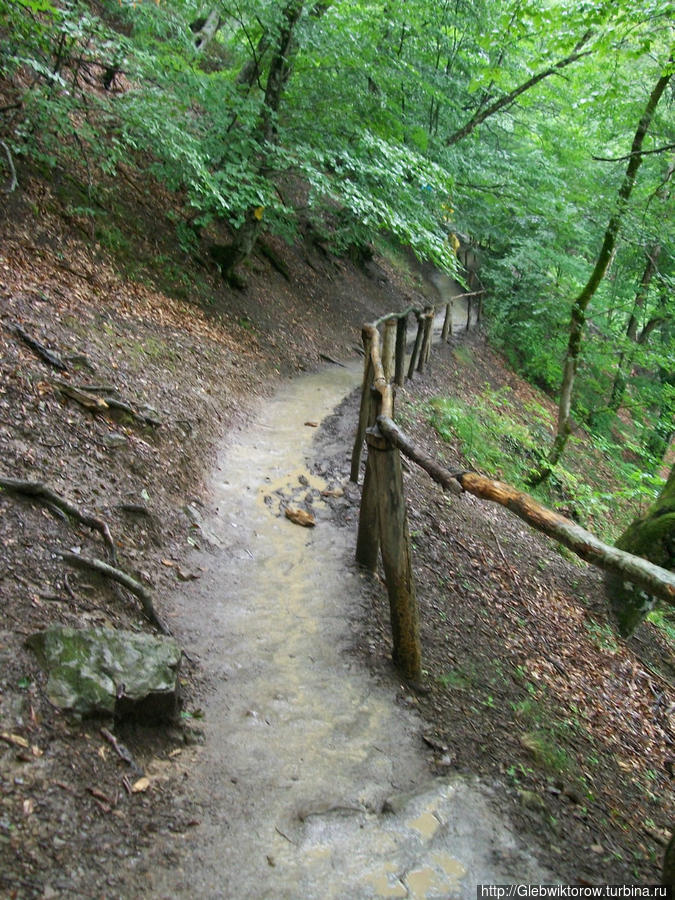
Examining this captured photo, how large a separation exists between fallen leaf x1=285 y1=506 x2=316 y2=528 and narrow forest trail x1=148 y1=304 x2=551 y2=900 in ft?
1.07

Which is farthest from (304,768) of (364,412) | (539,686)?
(364,412)

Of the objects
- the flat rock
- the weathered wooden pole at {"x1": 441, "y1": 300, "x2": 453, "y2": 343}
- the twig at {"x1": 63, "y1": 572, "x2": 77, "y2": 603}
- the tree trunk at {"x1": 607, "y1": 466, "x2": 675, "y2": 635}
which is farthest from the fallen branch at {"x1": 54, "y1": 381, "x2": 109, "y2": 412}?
the weathered wooden pole at {"x1": 441, "y1": 300, "x2": 453, "y2": 343}

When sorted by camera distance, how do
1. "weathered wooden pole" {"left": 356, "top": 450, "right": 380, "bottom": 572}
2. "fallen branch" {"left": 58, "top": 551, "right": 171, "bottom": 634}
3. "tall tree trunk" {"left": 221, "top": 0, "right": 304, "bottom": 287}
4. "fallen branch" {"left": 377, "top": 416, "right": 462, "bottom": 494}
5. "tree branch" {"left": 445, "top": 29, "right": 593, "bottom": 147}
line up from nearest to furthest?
"fallen branch" {"left": 377, "top": 416, "right": 462, "bottom": 494}
"fallen branch" {"left": 58, "top": 551, "right": 171, "bottom": 634}
"weathered wooden pole" {"left": 356, "top": 450, "right": 380, "bottom": 572}
"tall tree trunk" {"left": 221, "top": 0, "right": 304, "bottom": 287}
"tree branch" {"left": 445, "top": 29, "right": 593, "bottom": 147}

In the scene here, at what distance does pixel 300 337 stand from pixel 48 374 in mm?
7490

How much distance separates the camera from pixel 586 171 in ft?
41.5

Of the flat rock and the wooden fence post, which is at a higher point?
the wooden fence post

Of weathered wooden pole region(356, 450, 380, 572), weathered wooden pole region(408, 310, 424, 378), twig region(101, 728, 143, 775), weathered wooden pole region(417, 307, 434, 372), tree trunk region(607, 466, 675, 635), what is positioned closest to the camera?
twig region(101, 728, 143, 775)

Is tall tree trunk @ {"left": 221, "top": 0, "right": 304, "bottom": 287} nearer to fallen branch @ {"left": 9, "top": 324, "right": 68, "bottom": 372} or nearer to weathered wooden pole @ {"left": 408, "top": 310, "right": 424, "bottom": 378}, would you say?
weathered wooden pole @ {"left": 408, "top": 310, "right": 424, "bottom": 378}

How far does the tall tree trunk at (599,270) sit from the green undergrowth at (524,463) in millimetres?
389

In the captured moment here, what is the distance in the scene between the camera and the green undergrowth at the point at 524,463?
32.3 feet

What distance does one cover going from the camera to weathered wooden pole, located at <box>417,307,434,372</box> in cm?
1204

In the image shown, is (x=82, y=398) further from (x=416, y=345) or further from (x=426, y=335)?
(x=426, y=335)

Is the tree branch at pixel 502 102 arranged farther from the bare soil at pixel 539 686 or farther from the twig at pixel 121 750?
the twig at pixel 121 750

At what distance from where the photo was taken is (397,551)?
4.14m
